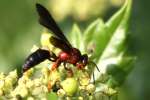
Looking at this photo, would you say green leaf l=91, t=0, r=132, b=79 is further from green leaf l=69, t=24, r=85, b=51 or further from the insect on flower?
the insect on flower

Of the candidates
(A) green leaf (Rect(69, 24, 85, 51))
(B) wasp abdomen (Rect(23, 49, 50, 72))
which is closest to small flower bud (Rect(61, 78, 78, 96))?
(B) wasp abdomen (Rect(23, 49, 50, 72))

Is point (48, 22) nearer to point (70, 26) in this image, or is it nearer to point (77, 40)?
point (77, 40)

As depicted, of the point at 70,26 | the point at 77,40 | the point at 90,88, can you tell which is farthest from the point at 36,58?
the point at 70,26

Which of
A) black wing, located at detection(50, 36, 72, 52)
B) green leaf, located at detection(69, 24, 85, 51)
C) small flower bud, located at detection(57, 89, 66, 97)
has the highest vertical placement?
green leaf, located at detection(69, 24, 85, 51)

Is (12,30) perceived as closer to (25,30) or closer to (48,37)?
(25,30)

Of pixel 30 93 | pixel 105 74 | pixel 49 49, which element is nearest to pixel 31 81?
pixel 30 93

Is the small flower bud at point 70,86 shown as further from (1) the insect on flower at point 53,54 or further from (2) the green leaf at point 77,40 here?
(2) the green leaf at point 77,40

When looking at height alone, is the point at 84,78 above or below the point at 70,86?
above
